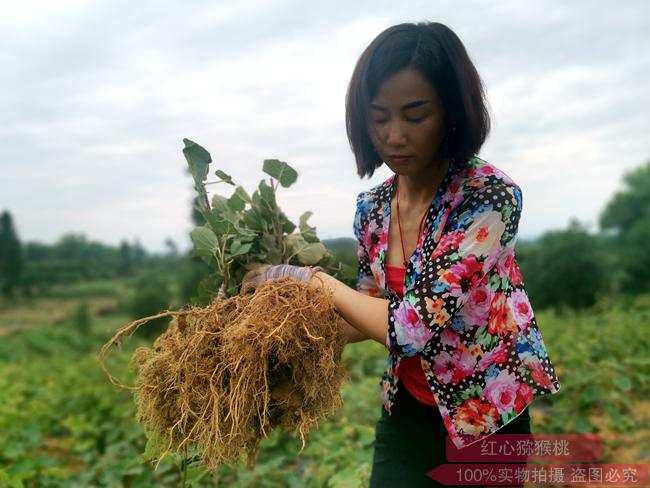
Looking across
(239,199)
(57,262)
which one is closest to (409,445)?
(239,199)

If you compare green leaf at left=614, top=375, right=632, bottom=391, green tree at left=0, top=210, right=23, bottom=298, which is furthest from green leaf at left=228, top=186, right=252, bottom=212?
green tree at left=0, top=210, right=23, bottom=298

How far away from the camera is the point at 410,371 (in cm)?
172

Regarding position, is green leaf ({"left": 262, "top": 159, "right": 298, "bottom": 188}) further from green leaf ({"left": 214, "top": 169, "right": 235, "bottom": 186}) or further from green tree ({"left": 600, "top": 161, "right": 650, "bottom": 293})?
green tree ({"left": 600, "top": 161, "right": 650, "bottom": 293})

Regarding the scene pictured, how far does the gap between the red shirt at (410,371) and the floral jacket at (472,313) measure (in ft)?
0.33

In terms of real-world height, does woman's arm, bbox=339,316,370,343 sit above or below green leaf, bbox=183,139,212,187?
below

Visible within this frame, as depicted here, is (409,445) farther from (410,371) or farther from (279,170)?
(279,170)

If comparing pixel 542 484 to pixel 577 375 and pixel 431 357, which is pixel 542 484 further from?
pixel 577 375

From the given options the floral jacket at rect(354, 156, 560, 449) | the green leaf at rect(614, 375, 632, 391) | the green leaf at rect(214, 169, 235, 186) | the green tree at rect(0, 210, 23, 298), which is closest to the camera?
the floral jacket at rect(354, 156, 560, 449)

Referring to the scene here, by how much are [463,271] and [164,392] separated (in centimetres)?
84

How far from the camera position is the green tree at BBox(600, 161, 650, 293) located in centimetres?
2827

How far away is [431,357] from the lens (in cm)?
154

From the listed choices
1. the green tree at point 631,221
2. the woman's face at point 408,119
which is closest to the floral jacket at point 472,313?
the woman's face at point 408,119

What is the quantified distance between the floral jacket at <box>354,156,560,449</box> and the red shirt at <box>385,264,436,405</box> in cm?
10

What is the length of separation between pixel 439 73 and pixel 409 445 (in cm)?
110
